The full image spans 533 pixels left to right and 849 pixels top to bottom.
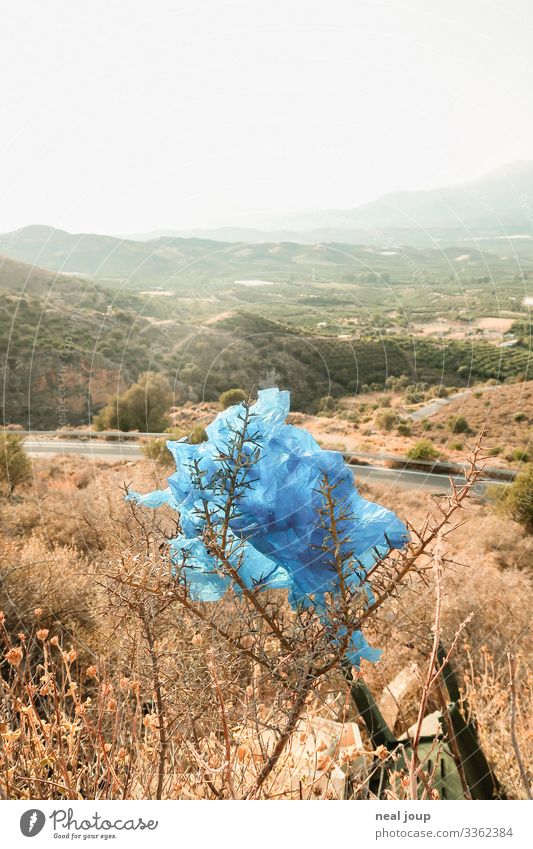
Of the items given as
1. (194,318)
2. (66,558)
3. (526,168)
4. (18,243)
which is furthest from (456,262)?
(66,558)

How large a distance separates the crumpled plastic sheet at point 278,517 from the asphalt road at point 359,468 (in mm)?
196

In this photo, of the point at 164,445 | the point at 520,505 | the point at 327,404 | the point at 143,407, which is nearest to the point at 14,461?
the point at 143,407

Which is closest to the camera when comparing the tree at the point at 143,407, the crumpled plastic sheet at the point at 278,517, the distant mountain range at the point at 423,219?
the crumpled plastic sheet at the point at 278,517

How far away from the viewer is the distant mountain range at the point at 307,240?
3.84 feet

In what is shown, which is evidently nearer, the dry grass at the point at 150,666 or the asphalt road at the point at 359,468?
the dry grass at the point at 150,666

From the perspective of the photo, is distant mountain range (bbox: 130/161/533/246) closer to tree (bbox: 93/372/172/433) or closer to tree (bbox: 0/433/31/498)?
tree (bbox: 93/372/172/433)

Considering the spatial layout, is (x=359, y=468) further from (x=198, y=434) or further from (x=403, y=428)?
(x=198, y=434)

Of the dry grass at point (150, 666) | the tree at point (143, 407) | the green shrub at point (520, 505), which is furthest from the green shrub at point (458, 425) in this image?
the green shrub at point (520, 505)

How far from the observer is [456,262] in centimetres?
121

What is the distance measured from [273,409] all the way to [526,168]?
2.89 feet

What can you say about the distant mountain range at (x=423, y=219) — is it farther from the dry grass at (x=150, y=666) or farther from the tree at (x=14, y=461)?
the tree at (x=14, y=461)

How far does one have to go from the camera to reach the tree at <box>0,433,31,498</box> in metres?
1.95

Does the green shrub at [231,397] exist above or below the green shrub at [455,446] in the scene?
above

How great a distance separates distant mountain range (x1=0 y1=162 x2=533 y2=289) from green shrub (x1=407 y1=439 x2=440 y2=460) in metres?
0.40
